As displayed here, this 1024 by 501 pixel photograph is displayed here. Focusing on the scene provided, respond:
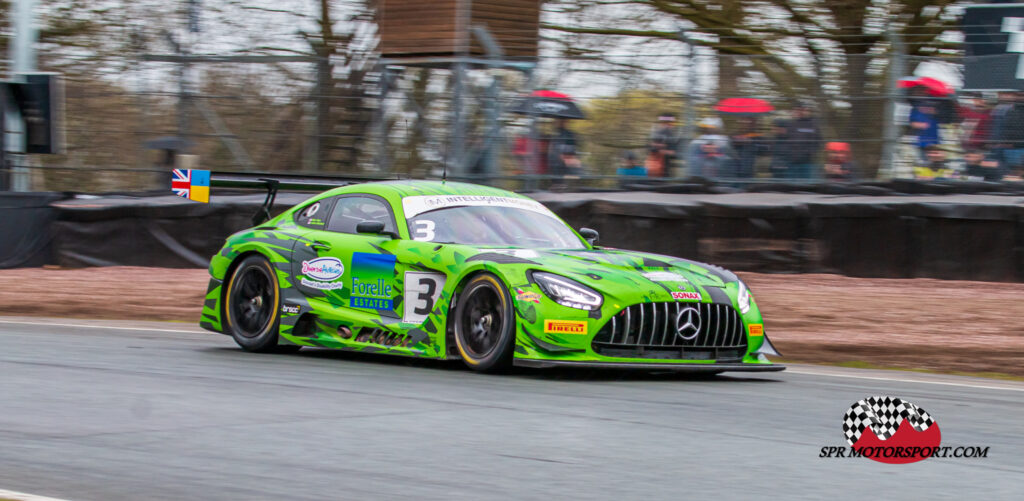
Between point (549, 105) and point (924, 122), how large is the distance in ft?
14.6

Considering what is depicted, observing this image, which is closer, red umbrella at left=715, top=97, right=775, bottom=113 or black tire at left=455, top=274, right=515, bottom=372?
black tire at left=455, top=274, right=515, bottom=372

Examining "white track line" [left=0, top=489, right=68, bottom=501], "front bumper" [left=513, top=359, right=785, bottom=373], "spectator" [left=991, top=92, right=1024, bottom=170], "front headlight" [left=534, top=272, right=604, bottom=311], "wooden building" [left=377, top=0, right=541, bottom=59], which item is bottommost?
"front bumper" [left=513, top=359, right=785, bottom=373]

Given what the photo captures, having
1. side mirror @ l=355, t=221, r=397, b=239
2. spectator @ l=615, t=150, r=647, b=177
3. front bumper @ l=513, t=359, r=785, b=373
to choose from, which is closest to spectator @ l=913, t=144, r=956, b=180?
spectator @ l=615, t=150, r=647, b=177

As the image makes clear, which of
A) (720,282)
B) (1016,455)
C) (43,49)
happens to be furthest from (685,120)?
(43,49)

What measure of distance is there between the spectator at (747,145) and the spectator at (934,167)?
1762mm

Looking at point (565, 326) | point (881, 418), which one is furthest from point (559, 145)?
point (881, 418)

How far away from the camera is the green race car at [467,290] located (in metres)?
7.41

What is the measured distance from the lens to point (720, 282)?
8.01 meters

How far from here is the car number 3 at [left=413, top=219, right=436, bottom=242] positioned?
27.8 feet

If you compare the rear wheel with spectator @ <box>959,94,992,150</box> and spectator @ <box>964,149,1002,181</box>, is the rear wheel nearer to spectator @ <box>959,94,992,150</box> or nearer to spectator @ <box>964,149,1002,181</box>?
spectator @ <box>964,149,1002,181</box>

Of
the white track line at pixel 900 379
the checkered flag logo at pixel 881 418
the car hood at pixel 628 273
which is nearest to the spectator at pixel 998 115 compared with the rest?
the white track line at pixel 900 379

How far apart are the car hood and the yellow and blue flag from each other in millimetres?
3254

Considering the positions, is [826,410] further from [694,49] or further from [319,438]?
[694,49]

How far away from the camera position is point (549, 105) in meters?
15.7
